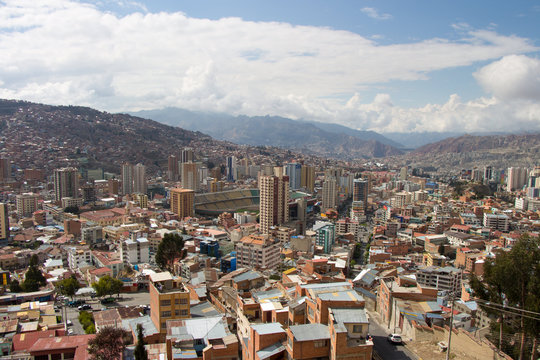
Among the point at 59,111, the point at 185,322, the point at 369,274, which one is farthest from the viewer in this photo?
the point at 59,111

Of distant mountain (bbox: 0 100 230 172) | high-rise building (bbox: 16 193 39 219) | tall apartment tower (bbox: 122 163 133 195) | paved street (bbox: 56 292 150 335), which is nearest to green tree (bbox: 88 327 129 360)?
paved street (bbox: 56 292 150 335)

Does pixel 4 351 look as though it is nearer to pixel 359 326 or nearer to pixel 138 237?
pixel 359 326

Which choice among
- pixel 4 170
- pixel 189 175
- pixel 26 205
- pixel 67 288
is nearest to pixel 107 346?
pixel 67 288

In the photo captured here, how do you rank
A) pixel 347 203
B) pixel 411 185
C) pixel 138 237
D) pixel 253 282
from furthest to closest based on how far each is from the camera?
pixel 411 185 < pixel 347 203 < pixel 138 237 < pixel 253 282

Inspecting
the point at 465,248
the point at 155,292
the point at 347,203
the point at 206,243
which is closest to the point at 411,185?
the point at 347,203

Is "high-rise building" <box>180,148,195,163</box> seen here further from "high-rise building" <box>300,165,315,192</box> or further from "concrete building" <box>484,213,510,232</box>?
"concrete building" <box>484,213,510,232</box>
